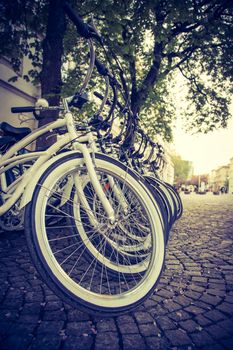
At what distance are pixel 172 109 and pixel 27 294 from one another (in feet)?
41.6

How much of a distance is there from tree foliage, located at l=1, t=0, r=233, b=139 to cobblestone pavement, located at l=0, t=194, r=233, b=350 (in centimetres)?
195

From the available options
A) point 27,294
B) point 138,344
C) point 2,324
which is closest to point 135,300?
point 138,344

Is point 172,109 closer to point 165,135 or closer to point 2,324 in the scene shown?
point 165,135

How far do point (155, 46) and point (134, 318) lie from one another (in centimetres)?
973

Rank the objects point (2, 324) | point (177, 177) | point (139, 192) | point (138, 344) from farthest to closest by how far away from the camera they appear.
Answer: point (177, 177)
point (139, 192)
point (2, 324)
point (138, 344)

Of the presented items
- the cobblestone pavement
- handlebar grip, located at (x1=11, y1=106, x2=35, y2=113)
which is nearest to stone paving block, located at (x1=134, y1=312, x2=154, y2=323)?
the cobblestone pavement

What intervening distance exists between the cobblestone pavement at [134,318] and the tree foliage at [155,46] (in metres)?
1.95

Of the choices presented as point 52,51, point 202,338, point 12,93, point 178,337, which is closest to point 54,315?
point 178,337

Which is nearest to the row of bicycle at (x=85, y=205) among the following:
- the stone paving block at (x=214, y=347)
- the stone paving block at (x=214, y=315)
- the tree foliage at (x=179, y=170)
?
the stone paving block at (x=214, y=347)

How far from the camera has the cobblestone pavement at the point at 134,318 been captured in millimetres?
1431

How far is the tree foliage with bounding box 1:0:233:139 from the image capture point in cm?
518

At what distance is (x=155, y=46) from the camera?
951 centimetres

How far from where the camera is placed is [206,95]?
1242cm

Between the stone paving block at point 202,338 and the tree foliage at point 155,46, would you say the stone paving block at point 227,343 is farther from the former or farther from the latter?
the tree foliage at point 155,46
